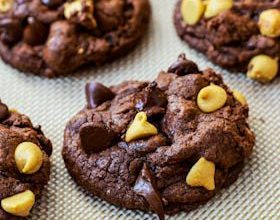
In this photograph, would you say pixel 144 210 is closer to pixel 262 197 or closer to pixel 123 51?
pixel 262 197

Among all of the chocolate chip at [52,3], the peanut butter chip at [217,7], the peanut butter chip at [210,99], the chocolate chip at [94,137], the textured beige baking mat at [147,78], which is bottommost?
the textured beige baking mat at [147,78]

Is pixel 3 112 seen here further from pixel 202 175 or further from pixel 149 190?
pixel 202 175

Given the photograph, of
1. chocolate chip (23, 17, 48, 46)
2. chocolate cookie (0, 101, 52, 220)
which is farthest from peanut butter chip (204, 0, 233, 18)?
chocolate cookie (0, 101, 52, 220)

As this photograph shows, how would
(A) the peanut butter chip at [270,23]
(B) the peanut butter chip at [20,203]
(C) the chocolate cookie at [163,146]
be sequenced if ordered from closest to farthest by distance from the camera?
(B) the peanut butter chip at [20,203]
(C) the chocolate cookie at [163,146]
(A) the peanut butter chip at [270,23]

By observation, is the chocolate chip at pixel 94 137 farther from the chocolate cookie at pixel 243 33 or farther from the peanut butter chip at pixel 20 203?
the chocolate cookie at pixel 243 33

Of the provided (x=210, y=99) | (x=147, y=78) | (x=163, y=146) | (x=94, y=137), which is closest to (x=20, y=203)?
(x=94, y=137)

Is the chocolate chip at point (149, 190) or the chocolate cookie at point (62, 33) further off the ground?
the chocolate cookie at point (62, 33)

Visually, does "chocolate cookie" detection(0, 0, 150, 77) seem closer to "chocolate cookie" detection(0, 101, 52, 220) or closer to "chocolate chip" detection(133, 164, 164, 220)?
"chocolate cookie" detection(0, 101, 52, 220)

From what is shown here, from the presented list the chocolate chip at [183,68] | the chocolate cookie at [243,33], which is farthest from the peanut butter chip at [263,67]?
the chocolate chip at [183,68]
